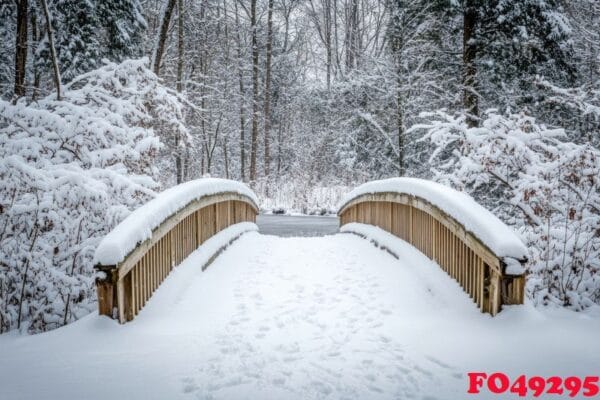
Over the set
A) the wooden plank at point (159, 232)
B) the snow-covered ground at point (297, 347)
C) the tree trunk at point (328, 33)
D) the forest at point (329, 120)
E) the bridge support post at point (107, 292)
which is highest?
the tree trunk at point (328, 33)

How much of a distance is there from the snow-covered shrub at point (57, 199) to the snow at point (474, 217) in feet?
11.9

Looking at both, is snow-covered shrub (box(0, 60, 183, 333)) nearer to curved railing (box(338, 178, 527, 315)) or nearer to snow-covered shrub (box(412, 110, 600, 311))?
curved railing (box(338, 178, 527, 315))

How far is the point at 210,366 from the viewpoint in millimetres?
3158

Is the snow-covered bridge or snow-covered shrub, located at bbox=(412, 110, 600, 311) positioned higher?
snow-covered shrub, located at bbox=(412, 110, 600, 311)

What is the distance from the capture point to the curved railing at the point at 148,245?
11.7ft

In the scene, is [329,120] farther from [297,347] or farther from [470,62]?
[297,347]

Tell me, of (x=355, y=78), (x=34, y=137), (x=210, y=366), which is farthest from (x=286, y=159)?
(x=210, y=366)

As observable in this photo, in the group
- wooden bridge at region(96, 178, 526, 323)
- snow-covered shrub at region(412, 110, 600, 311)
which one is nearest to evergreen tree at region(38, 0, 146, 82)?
wooden bridge at region(96, 178, 526, 323)

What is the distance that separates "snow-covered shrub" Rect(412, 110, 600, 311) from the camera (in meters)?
4.45

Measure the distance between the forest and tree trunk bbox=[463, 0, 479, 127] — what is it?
0.17ft

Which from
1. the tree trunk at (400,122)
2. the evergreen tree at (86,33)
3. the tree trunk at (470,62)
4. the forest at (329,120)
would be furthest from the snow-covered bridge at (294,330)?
the tree trunk at (400,122)

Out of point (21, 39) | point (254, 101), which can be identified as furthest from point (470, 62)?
point (254, 101)

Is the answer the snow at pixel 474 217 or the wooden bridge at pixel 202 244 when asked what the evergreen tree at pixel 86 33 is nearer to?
the wooden bridge at pixel 202 244

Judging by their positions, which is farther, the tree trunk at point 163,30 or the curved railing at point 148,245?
the tree trunk at point 163,30
